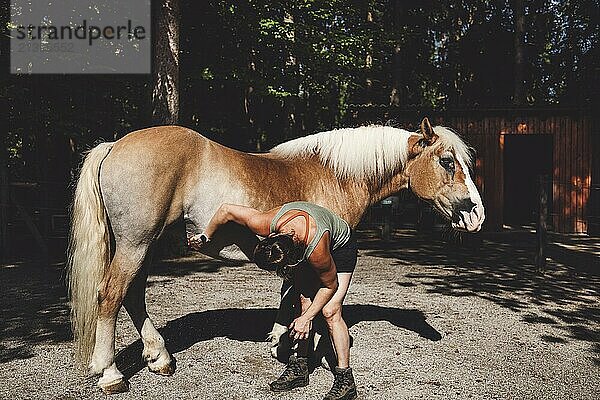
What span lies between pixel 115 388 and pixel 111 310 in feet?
1.71

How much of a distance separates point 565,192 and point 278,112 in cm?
899

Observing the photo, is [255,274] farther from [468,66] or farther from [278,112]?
[468,66]

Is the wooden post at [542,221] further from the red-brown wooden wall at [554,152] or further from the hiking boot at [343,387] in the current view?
the hiking boot at [343,387]

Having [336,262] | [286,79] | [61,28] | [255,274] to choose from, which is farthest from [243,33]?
[336,262]

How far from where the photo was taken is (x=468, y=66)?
77.9 feet

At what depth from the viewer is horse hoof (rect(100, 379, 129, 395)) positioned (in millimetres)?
3680

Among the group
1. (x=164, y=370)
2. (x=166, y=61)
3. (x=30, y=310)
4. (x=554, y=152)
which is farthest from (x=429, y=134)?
(x=554, y=152)

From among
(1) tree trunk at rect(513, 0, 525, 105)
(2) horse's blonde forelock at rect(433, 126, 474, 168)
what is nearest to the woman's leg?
(2) horse's blonde forelock at rect(433, 126, 474, 168)

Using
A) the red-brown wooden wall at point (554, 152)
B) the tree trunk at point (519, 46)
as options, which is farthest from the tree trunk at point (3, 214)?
the tree trunk at point (519, 46)

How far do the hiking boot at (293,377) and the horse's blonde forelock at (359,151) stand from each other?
153 cm

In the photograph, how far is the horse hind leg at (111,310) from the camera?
373 cm

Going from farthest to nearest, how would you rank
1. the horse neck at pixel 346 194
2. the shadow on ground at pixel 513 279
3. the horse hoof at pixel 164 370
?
the shadow on ground at pixel 513 279
the horse neck at pixel 346 194
the horse hoof at pixel 164 370

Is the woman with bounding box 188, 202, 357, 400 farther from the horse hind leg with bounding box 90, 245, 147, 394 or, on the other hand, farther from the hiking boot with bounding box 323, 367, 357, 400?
the horse hind leg with bounding box 90, 245, 147, 394

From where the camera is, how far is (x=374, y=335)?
5152 mm
